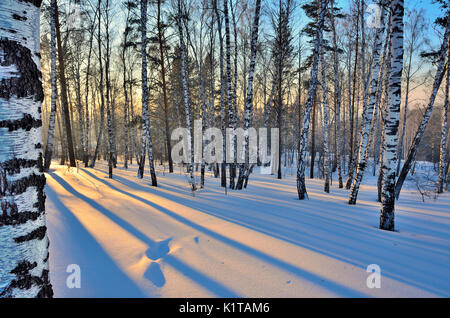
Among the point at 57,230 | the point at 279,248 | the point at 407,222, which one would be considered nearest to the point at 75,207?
the point at 57,230

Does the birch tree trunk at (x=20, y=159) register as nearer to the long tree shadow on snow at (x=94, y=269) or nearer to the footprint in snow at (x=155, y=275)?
the long tree shadow on snow at (x=94, y=269)

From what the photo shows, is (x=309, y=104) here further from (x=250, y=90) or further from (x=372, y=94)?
(x=250, y=90)

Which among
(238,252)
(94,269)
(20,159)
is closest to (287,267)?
(238,252)

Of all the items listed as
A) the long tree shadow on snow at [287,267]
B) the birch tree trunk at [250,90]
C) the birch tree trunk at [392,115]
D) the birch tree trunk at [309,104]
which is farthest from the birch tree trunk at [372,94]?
the long tree shadow on snow at [287,267]

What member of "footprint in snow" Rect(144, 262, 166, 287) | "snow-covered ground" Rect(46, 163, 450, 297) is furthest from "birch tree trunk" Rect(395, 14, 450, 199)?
"footprint in snow" Rect(144, 262, 166, 287)

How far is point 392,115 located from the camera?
405cm

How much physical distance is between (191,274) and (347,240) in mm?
2695

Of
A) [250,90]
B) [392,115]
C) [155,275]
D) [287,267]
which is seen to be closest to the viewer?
[155,275]

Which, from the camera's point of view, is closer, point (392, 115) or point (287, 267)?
point (287, 267)

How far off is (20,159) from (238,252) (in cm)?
257

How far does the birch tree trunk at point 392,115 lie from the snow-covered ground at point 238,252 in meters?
0.51

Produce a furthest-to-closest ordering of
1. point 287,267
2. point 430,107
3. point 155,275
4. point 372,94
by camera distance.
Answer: point 430,107
point 372,94
point 287,267
point 155,275

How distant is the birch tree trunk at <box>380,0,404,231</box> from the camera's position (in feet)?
12.9

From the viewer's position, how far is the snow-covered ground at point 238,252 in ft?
7.07
